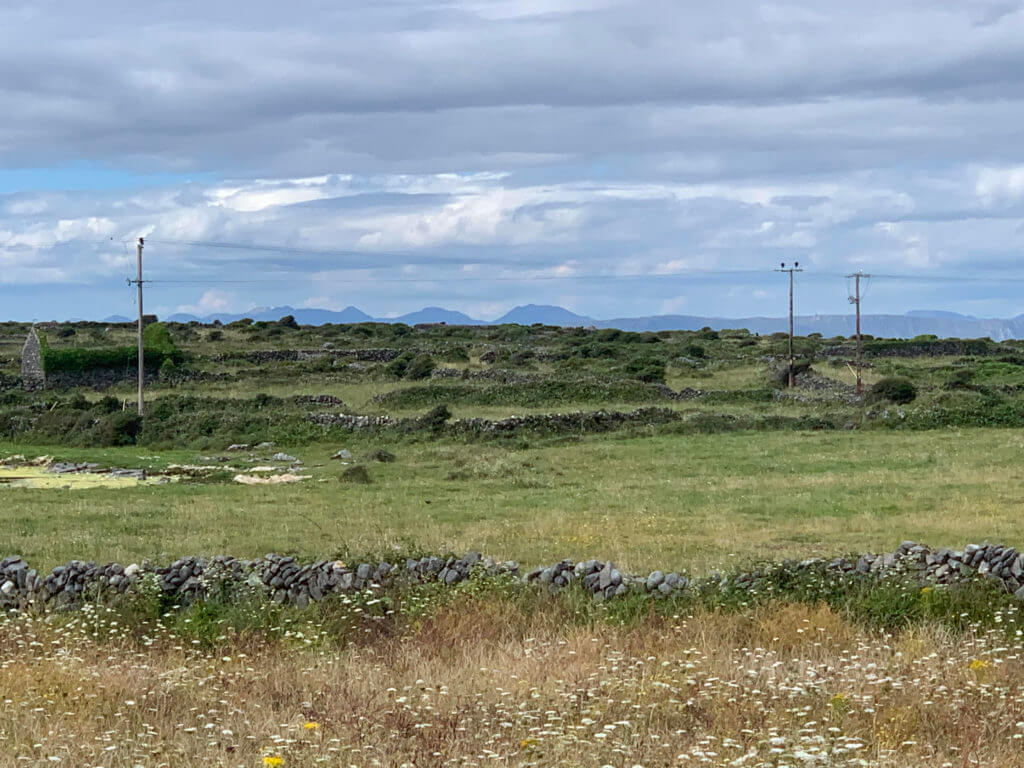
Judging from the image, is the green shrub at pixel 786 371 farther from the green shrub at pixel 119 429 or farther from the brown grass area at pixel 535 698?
the brown grass area at pixel 535 698

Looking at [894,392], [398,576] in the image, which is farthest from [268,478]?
[894,392]

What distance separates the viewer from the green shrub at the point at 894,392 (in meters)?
44.9

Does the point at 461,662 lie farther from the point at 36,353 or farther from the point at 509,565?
the point at 36,353

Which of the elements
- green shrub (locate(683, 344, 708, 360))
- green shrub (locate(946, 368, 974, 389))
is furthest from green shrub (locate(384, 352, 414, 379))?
green shrub (locate(946, 368, 974, 389))

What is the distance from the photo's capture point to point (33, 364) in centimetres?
6094

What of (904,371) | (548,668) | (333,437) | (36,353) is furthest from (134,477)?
(904,371)

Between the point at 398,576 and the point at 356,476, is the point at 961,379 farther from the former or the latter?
the point at 398,576

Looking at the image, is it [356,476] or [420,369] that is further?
[420,369]

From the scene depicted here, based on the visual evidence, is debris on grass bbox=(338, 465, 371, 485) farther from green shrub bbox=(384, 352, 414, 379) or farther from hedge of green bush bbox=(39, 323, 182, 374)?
hedge of green bush bbox=(39, 323, 182, 374)

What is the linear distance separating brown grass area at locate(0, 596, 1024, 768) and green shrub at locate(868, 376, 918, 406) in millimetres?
35624

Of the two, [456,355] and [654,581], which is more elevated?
[456,355]

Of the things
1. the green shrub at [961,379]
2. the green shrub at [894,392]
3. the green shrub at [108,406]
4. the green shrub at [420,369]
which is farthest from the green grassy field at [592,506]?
the green shrub at [420,369]

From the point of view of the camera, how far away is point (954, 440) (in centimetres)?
3275

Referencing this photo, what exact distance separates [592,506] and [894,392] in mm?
26888
